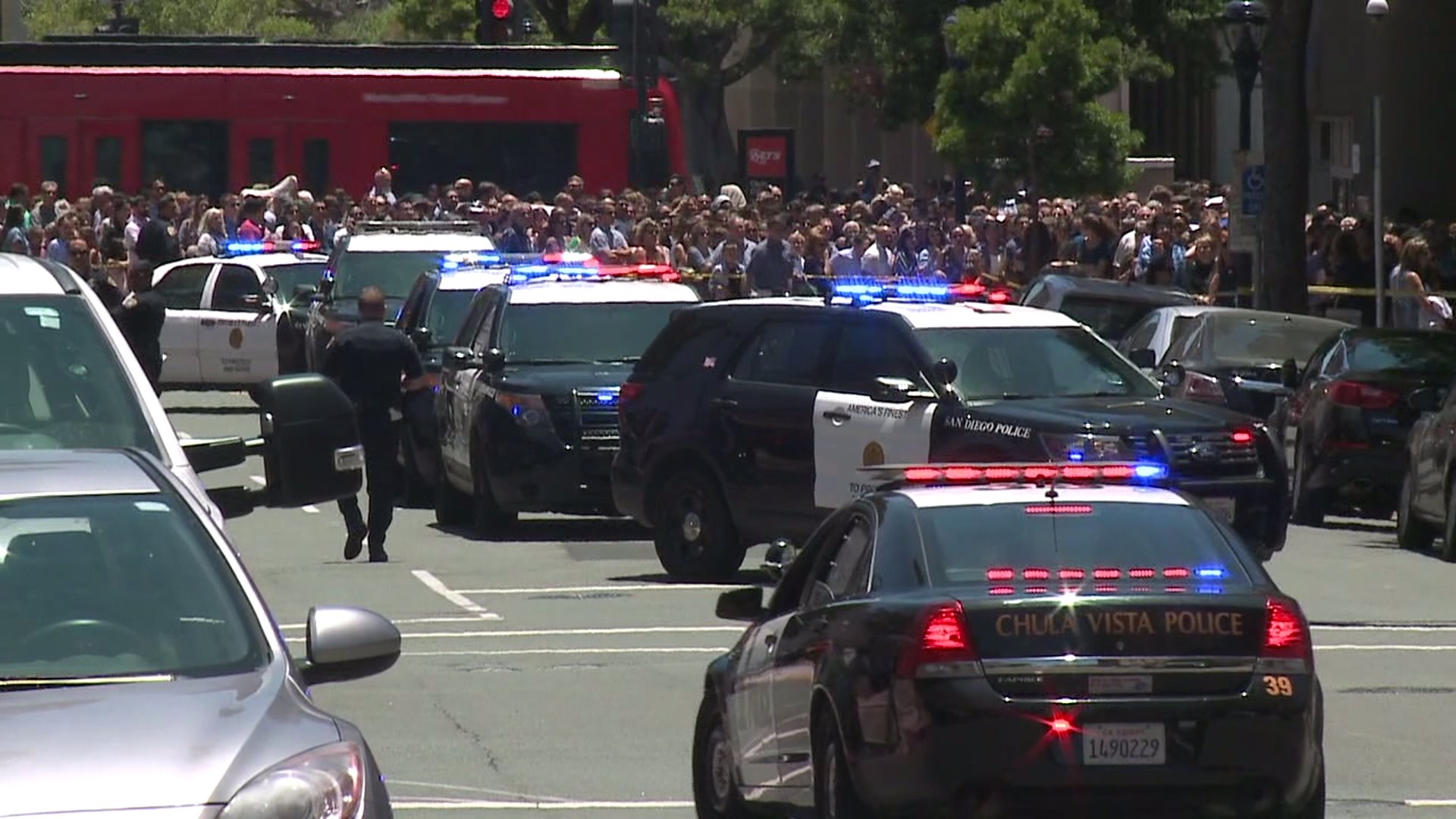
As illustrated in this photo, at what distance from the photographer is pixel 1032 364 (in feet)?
56.4

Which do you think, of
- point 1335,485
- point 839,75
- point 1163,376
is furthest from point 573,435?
point 839,75

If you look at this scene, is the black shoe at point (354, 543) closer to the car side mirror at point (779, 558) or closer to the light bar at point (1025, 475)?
the car side mirror at point (779, 558)

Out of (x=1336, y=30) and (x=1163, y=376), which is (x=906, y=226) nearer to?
(x=1163, y=376)

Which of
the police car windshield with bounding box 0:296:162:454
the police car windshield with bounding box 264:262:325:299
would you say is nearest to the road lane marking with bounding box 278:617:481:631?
the police car windshield with bounding box 0:296:162:454

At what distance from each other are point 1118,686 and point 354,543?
11.8 metres

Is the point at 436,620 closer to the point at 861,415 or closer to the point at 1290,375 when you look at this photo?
the point at 861,415

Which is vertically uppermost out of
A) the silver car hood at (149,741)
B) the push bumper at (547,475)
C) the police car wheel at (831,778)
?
the silver car hood at (149,741)

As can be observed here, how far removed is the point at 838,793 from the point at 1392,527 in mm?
15250

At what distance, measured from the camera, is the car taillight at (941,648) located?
8.25m

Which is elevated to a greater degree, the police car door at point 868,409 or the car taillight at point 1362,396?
the police car door at point 868,409

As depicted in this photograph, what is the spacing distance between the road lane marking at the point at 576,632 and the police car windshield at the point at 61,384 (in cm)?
685

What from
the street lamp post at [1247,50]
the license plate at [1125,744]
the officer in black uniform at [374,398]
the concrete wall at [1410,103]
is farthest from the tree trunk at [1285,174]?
the license plate at [1125,744]

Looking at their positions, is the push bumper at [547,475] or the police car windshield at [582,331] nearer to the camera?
the push bumper at [547,475]

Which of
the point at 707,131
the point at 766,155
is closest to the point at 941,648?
the point at 766,155
